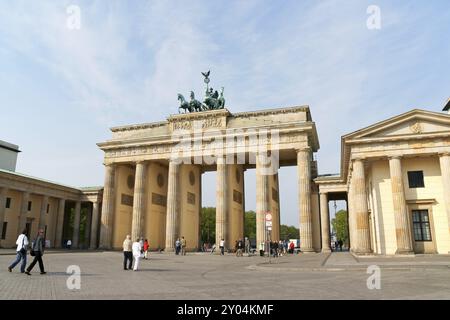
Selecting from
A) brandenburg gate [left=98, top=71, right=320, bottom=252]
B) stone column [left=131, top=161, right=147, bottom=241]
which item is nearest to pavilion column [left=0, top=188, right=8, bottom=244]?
brandenburg gate [left=98, top=71, right=320, bottom=252]

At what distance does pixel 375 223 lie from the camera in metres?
34.1

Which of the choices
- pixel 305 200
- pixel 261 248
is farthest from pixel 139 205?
pixel 305 200

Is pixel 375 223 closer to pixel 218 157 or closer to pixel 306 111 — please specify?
pixel 306 111

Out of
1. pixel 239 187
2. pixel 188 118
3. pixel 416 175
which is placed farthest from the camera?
pixel 239 187

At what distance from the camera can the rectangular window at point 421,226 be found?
1204 inches

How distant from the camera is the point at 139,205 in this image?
159ft

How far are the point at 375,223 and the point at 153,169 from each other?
1211 inches

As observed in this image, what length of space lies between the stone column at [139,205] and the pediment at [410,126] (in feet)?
92.3

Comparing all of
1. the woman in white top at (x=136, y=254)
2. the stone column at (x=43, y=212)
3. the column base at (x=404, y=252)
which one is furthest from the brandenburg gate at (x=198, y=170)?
the woman in white top at (x=136, y=254)

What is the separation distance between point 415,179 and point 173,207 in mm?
27511
